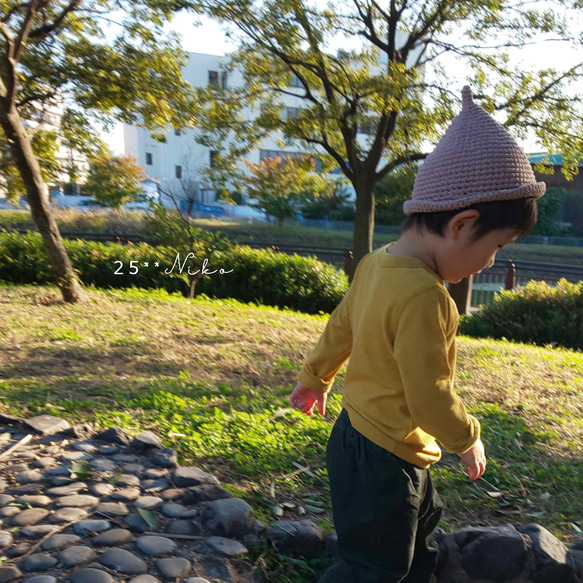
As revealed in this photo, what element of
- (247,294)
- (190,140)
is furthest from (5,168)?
(190,140)

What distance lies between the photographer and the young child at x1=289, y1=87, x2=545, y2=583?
1.53m

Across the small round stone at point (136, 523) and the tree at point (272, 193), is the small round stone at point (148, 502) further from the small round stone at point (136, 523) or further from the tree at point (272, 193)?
the tree at point (272, 193)

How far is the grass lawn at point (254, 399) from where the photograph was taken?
285 cm

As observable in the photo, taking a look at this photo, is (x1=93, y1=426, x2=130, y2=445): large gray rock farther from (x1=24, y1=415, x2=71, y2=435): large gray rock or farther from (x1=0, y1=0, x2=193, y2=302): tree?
(x1=0, y1=0, x2=193, y2=302): tree

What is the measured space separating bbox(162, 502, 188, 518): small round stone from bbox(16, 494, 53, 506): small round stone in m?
0.47

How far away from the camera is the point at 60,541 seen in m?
2.03

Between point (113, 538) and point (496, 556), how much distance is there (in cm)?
154

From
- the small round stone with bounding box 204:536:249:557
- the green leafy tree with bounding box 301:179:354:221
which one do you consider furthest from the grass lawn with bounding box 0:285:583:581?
the green leafy tree with bounding box 301:179:354:221

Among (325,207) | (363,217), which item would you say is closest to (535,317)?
(363,217)

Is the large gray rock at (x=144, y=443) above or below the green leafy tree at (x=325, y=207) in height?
below

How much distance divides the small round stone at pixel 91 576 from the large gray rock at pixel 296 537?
0.68m

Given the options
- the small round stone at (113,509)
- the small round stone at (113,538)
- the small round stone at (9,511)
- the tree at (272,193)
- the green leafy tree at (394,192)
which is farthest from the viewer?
the tree at (272,193)

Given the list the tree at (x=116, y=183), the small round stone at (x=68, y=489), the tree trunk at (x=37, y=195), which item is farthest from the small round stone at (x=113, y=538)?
the tree at (x=116, y=183)

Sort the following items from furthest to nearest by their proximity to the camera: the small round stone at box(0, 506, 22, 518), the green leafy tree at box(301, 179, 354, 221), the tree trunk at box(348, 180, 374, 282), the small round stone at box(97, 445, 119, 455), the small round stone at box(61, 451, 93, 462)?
1. the green leafy tree at box(301, 179, 354, 221)
2. the tree trunk at box(348, 180, 374, 282)
3. the small round stone at box(97, 445, 119, 455)
4. the small round stone at box(61, 451, 93, 462)
5. the small round stone at box(0, 506, 22, 518)
